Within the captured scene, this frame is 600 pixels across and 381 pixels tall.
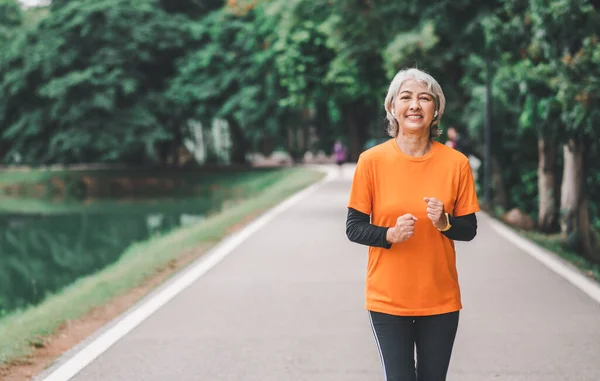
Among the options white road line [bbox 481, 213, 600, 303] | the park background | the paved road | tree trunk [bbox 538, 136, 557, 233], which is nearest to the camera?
the paved road

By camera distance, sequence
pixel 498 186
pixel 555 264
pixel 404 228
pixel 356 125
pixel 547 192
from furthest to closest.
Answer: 1. pixel 356 125
2. pixel 498 186
3. pixel 547 192
4. pixel 555 264
5. pixel 404 228

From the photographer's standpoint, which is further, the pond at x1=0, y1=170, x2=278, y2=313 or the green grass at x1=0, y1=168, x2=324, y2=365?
the pond at x1=0, y1=170, x2=278, y2=313

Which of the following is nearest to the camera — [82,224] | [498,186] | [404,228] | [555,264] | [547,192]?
[404,228]

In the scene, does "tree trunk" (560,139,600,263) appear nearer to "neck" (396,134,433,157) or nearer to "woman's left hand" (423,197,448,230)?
"neck" (396,134,433,157)

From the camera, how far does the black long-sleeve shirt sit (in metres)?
3.83

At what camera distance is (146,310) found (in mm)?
8117

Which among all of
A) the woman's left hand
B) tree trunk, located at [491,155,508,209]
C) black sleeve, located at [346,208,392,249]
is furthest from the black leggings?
tree trunk, located at [491,155,508,209]

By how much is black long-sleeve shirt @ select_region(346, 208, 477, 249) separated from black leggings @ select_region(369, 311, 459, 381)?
0.32 metres

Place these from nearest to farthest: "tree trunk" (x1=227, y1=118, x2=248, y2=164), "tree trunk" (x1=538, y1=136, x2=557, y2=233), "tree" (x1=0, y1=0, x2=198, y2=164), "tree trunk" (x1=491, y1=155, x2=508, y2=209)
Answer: "tree trunk" (x1=538, y1=136, x2=557, y2=233) → "tree trunk" (x1=491, y1=155, x2=508, y2=209) → "tree" (x1=0, y1=0, x2=198, y2=164) → "tree trunk" (x1=227, y1=118, x2=248, y2=164)

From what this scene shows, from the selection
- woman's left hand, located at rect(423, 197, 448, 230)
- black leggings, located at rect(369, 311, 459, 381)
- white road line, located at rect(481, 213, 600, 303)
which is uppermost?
woman's left hand, located at rect(423, 197, 448, 230)

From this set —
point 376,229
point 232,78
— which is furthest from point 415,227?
point 232,78

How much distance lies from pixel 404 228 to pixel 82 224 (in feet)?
81.9

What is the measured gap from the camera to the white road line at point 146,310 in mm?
6118

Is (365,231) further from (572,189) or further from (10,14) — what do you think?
(10,14)
